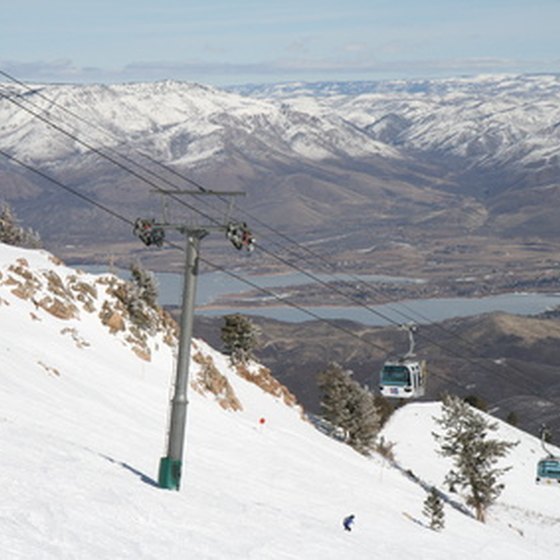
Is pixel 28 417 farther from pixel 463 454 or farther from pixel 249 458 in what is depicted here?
pixel 463 454

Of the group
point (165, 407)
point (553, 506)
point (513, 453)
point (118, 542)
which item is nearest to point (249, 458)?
point (165, 407)

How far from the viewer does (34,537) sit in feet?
69.5

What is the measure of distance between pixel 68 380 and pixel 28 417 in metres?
16.4

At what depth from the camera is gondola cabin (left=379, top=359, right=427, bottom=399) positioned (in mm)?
55594

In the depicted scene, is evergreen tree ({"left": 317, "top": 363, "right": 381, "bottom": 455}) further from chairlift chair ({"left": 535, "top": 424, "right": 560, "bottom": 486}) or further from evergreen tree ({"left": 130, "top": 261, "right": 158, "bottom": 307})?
chairlift chair ({"left": 535, "top": 424, "right": 560, "bottom": 486})

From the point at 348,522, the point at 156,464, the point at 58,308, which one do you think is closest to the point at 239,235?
the point at 348,522

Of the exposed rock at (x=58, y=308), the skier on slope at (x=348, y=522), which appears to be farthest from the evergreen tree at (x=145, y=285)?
the skier on slope at (x=348, y=522)

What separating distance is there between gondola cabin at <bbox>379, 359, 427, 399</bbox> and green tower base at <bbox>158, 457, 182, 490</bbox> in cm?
2542

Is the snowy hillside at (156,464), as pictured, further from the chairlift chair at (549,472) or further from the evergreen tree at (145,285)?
the chairlift chair at (549,472)

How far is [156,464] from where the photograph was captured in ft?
126

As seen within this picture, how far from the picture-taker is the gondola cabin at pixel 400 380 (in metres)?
55.6

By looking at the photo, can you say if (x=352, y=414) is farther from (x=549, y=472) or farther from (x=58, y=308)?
(x=58, y=308)

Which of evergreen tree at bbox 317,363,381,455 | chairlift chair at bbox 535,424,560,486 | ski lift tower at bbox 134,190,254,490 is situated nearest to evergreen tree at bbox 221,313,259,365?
evergreen tree at bbox 317,363,381,455

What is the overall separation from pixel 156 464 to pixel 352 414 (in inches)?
2080
